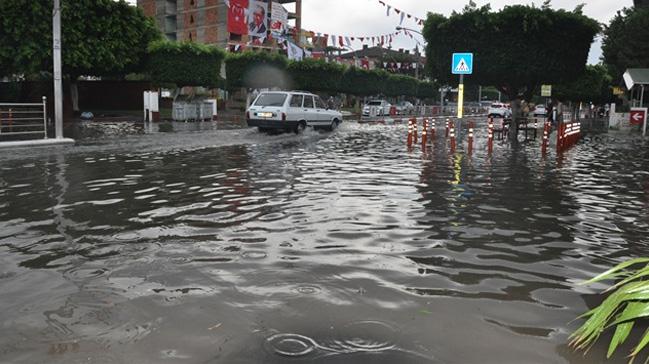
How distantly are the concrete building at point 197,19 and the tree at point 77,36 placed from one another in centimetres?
3541

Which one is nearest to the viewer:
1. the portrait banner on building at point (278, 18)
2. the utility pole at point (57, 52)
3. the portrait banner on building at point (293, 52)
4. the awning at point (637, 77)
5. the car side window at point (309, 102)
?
the utility pole at point (57, 52)

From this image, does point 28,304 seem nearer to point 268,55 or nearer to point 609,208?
point 609,208

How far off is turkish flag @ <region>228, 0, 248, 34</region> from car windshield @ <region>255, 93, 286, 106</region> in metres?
49.3

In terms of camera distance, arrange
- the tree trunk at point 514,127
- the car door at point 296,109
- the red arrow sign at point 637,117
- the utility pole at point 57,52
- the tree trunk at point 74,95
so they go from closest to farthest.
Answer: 1. the utility pole at point 57,52
2. the car door at point 296,109
3. the tree trunk at point 514,127
4. the red arrow sign at point 637,117
5. the tree trunk at point 74,95

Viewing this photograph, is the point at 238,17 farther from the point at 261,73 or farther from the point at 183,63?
the point at 183,63

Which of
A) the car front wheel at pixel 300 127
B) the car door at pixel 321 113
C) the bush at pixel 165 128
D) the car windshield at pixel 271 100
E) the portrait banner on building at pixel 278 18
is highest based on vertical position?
the portrait banner on building at pixel 278 18

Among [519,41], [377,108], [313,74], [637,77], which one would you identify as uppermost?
[313,74]

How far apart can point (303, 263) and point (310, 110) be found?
64.5 feet

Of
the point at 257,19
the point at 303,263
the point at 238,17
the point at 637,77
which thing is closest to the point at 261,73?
the point at 257,19

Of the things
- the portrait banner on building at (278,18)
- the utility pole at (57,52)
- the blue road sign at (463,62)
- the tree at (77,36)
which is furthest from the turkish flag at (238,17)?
the blue road sign at (463,62)

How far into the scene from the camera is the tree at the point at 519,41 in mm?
26734

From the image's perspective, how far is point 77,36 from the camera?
1192 inches

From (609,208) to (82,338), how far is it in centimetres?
774

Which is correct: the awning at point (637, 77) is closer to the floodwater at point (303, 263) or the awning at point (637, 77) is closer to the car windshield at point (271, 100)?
the car windshield at point (271, 100)
